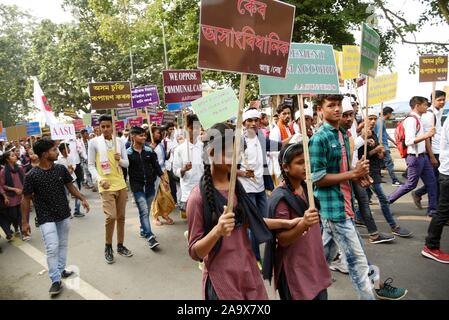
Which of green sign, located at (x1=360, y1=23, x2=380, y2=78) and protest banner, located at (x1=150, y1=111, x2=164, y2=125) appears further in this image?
protest banner, located at (x1=150, y1=111, x2=164, y2=125)

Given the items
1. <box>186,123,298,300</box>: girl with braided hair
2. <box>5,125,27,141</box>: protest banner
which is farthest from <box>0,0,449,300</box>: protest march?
<box>5,125,27,141</box>: protest banner

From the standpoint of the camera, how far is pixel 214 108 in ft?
14.3

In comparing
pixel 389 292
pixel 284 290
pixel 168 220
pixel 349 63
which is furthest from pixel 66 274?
pixel 349 63

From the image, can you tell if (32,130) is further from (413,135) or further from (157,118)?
(413,135)

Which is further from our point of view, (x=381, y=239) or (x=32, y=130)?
(x=32, y=130)

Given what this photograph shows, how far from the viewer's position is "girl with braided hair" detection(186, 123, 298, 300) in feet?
6.75

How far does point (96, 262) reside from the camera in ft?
16.3

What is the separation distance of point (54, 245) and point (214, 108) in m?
2.44

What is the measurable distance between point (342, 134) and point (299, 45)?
33.6 inches

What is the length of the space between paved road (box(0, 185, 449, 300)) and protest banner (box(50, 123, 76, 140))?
8.88ft

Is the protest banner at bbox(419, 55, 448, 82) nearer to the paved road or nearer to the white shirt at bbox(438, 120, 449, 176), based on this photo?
the paved road

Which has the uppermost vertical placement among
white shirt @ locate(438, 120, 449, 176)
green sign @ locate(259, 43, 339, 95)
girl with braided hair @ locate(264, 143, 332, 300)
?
green sign @ locate(259, 43, 339, 95)

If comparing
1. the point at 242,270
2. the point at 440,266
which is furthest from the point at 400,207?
the point at 242,270

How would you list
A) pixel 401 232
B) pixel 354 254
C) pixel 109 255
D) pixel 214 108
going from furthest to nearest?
pixel 401 232, pixel 109 255, pixel 214 108, pixel 354 254
